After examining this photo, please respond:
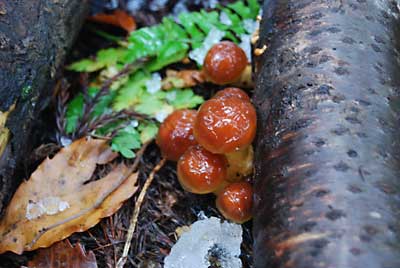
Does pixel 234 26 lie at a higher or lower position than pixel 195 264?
higher

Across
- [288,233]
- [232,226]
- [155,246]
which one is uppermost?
[288,233]

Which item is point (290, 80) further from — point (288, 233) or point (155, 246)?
point (155, 246)

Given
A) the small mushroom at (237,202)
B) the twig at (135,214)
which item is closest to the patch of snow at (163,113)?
the twig at (135,214)

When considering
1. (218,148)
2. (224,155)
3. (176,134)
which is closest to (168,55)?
(176,134)

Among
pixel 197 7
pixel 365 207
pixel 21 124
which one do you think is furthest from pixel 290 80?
pixel 197 7

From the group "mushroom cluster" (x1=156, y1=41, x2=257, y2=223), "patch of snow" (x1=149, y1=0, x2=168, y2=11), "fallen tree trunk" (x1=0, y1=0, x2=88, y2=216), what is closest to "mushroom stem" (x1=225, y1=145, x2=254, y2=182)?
"mushroom cluster" (x1=156, y1=41, x2=257, y2=223)

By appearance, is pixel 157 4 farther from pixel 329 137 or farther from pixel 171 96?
pixel 329 137
